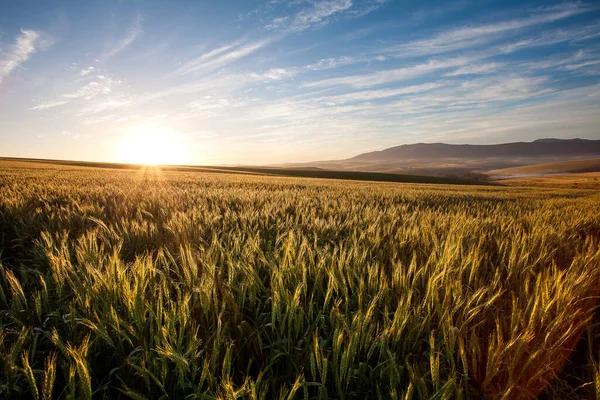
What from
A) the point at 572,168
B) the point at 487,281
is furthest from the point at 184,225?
the point at 572,168

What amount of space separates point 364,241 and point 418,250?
1.46 ft

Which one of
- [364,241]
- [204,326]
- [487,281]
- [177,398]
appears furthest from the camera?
[364,241]

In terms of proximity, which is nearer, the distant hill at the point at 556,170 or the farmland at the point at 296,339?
the farmland at the point at 296,339

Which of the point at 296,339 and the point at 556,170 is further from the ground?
the point at 556,170

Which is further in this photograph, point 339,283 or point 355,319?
point 339,283

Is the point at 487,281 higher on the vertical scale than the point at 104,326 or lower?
lower

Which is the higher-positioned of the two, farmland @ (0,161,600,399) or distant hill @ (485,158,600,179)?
distant hill @ (485,158,600,179)

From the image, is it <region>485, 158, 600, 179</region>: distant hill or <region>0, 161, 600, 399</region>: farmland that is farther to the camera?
<region>485, 158, 600, 179</region>: distant hill

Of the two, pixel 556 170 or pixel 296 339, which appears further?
pixel 556 170

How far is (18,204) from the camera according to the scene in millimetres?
4426

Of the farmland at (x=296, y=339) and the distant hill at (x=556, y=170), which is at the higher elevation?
the distant hill at (x=556, y=170)

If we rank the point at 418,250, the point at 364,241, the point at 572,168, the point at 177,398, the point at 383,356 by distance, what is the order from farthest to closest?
the point at 572,168, the point at 364,241, the point at 418,250, the point at 383,356, the point at 177,398

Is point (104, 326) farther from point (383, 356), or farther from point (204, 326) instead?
point (383, 356)

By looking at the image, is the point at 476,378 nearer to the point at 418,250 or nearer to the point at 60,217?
the point at 418,250
